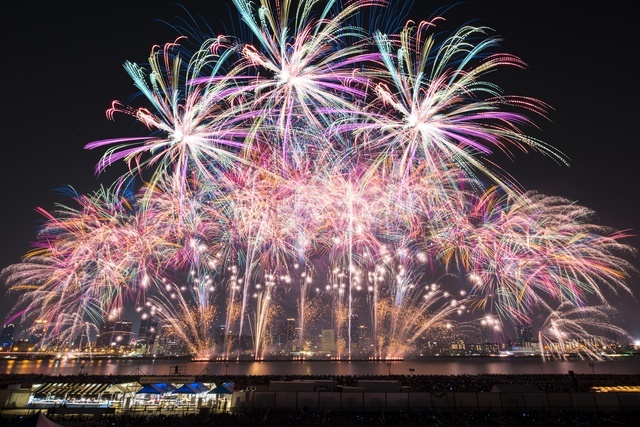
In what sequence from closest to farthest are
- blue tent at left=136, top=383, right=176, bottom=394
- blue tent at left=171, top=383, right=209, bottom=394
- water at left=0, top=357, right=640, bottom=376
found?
blue tent at left=136, top=383, right=176, bottom=394
blue tent at left=171, top=383, right=209, bottom=394
water at left=0, top=357, right=640, bottom=376

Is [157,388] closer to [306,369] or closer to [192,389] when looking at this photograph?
[192,389]

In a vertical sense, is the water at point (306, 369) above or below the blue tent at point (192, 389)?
above

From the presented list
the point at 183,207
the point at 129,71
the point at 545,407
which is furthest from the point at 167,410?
the point at 545,407

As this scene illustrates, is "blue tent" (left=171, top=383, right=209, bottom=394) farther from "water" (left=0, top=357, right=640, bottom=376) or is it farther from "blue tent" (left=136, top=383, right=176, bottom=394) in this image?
"water" (left=0, top=357, right=640, bottom=376)

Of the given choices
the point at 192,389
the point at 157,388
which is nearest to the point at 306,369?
the point at 192,389

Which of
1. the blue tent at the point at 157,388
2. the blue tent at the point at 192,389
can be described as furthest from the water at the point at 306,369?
the blue tent at the point at 192,389

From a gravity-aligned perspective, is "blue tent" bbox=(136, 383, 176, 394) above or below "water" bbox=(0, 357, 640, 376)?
below

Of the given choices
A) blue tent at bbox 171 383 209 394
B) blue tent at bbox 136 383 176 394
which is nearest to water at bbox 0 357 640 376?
blue tent at bbox 136 383 176 394

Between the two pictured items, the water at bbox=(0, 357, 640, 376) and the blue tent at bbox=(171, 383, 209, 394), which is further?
the water at bbox=(0, 357, 640, 376)

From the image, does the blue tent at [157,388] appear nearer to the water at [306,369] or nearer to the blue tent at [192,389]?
the blue tent at [192,389]

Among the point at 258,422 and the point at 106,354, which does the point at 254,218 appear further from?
the point at 106,354
